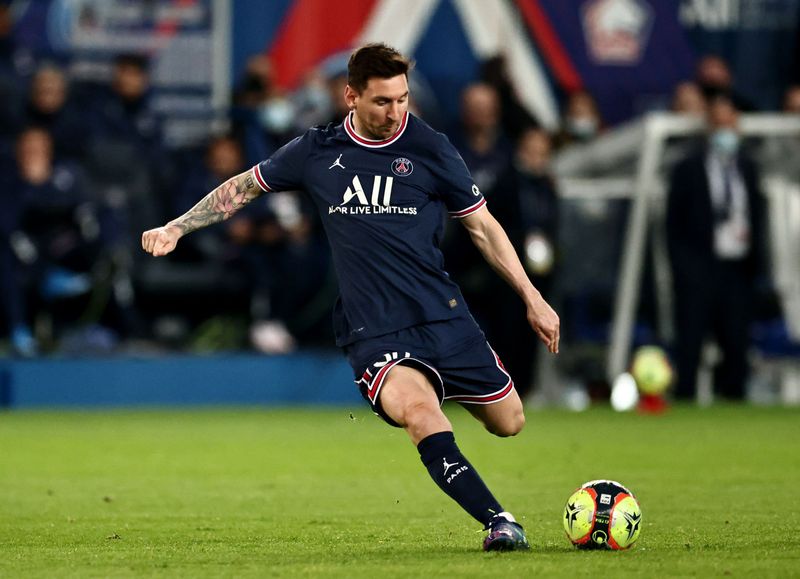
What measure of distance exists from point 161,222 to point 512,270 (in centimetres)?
1041

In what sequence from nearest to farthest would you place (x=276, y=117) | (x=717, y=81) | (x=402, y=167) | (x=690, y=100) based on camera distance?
(x=402, y=167) → (x=276, y=117) → (x=717, y=81) → (x=690, y=100)

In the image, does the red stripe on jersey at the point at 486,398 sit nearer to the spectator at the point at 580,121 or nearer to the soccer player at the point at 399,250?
the soccer player at the point at 399,250

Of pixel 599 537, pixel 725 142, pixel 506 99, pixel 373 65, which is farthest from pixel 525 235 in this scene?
pixel 599 537

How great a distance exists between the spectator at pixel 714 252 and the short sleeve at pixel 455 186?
9628mm

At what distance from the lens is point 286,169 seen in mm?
7426

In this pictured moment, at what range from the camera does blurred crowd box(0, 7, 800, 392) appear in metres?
16.4

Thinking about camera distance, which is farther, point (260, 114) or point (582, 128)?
point (582, 128)

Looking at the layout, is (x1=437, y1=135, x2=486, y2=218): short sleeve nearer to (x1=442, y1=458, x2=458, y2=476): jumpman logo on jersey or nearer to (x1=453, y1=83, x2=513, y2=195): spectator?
(x1=442, y1=458, x2=458, y2=476): jumpman logo on jersey

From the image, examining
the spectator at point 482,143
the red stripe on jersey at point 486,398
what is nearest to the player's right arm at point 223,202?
the red stripe on jersey at point 486,398

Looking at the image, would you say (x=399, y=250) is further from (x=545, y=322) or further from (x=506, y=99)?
(x=506, y=99)

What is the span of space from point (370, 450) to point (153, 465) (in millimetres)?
1936

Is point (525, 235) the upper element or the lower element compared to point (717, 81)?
lower

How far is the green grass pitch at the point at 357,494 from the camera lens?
21.1ft

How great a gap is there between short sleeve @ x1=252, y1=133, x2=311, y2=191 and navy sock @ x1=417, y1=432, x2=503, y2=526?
1.38 meters
